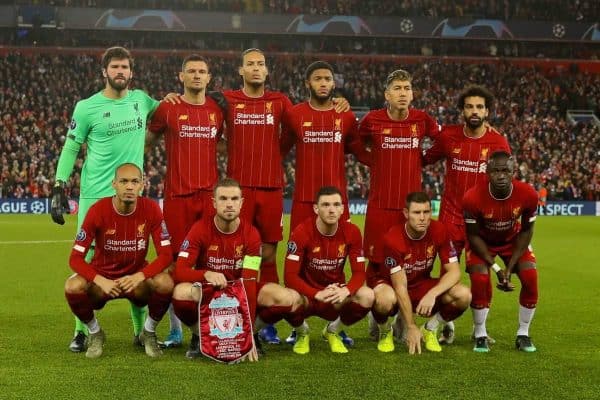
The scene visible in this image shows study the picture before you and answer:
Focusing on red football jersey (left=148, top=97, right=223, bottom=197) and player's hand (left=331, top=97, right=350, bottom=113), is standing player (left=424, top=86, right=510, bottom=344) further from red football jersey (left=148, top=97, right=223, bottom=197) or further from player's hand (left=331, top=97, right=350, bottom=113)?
red football jersey (left=148, top=97, right=223, bottom=197)

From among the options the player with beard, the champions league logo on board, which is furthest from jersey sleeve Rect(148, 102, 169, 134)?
the champions league logo on board

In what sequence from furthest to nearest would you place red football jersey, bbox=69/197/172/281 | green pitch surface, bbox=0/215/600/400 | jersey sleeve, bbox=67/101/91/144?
jersey sleeve, bbox=67/101/91/144, red football jersey, bbox=69/197/172/281, green pitch surface, bbox=0/215/600/400

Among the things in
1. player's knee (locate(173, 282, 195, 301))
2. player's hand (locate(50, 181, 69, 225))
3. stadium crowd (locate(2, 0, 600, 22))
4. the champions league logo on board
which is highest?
stadium crowd (locate(2, 0, 600, 22))

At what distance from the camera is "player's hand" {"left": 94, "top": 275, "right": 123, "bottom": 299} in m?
5.65

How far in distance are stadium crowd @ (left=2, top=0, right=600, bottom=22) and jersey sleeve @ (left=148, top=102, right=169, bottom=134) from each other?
31.0 m

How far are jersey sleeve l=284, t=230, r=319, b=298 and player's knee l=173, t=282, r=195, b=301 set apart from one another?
0.75 m

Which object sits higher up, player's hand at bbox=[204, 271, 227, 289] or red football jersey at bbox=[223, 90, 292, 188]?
red football jersey at bbox=[223, 90, 292, 188]

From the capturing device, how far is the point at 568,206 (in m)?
28.2

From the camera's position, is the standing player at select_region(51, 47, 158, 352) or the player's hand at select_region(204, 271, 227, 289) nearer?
the player's hand at select_region(204, 271, 227, 289)

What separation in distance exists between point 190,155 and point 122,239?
3.05 feet

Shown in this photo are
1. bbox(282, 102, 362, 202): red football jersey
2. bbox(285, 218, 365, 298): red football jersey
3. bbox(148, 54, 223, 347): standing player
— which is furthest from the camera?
bbox(282, 102, 362, 202): red football jersey

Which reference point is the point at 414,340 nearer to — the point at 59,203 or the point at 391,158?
the point at 391,158

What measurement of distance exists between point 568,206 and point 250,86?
2402 cm

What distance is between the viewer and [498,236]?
6281 millimetres
